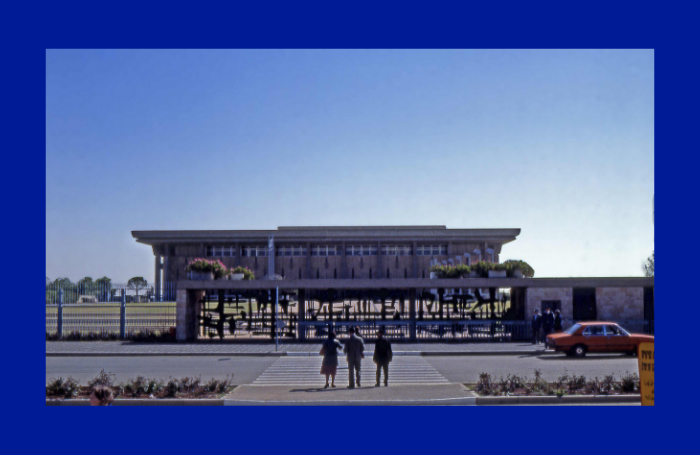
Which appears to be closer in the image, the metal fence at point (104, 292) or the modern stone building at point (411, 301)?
the modern stone building at point (411, 301)

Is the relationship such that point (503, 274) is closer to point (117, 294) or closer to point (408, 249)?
point (117, 294)

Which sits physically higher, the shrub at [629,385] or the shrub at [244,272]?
the shrub at [244,272]

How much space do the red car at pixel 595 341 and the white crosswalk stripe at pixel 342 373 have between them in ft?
18.4

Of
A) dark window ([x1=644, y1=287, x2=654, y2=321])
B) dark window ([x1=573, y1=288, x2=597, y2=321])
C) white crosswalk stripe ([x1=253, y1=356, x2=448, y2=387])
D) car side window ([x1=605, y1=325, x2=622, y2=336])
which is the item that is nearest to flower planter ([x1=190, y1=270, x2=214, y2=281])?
white crosswalk stripe ([x1=253, y1=356, x2=448, y2=387])

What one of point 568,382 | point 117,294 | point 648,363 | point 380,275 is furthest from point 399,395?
point 380,275

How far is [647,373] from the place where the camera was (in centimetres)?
1273

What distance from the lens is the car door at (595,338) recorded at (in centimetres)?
2364

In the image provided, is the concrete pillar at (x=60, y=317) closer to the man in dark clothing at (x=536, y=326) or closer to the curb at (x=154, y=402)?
the curb at (x=154, y=402)

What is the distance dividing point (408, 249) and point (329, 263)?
9.66 m

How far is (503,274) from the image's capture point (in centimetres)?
3016

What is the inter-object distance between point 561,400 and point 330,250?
199 feet

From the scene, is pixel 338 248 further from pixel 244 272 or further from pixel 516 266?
pixel 516 266

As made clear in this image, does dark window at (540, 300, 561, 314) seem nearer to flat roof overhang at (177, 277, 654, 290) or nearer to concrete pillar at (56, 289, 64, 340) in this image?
flat roof overhang at (177, 277, 654, 290)

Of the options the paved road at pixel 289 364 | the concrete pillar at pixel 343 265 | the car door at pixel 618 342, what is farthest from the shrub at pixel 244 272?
the concrete pillar at pixel 343 265
